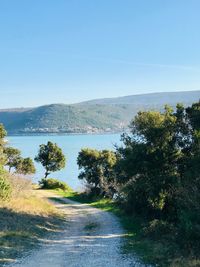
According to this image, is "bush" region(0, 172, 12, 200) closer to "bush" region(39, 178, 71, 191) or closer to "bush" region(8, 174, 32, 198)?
"bush" region(8, 174, 32, 198)

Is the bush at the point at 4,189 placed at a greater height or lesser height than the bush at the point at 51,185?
greater

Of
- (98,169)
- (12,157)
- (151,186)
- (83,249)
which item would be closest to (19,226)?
(83,249)

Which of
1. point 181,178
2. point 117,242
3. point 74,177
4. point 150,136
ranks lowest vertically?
point 74,177

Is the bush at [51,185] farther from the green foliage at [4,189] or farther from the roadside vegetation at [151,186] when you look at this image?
the green foliage at [4,189]

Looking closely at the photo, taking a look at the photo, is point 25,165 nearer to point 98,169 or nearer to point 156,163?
point 98,169

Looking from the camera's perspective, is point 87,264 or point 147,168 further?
point 147,168

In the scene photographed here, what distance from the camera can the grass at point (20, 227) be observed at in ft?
62.9

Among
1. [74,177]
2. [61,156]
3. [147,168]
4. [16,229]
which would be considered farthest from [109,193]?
[74,177]

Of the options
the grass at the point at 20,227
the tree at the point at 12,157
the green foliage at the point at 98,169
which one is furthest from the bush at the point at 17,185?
the tree at the point at 12,157

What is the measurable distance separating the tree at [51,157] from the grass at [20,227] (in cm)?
4026

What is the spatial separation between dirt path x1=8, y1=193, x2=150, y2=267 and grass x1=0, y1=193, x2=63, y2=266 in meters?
0.68

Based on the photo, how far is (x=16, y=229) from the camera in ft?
78.1

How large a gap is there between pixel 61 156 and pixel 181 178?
51673mm

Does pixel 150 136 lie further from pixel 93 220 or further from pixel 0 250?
pixel 0 250
